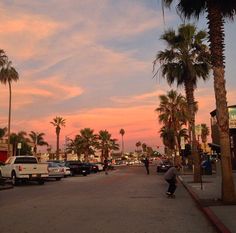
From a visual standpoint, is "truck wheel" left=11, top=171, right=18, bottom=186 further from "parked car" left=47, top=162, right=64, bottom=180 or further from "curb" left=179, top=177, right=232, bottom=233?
"curb" left=179, top=177, right=232, bottom=233

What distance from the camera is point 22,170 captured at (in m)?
28.1

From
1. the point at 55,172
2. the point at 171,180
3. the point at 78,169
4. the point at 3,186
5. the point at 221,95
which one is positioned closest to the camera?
the point at 221,95

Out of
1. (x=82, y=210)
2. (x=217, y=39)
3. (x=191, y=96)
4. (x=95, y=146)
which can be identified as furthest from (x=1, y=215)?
(x=95, y=146)

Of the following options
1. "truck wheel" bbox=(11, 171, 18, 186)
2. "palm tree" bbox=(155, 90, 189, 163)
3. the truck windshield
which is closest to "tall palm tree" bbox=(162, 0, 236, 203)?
"truck wheel" bbox=(11, 171, 18, 186)

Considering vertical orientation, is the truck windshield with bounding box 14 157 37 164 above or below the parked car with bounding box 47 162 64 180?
above

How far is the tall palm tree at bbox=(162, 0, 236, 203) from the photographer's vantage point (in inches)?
555

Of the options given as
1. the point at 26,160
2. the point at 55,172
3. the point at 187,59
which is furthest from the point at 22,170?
the point at 187,59

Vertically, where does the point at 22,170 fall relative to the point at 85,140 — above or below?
below

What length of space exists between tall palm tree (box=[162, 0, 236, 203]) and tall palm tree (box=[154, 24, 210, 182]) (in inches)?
448

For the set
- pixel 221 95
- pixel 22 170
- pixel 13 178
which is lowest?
pixel 13 178

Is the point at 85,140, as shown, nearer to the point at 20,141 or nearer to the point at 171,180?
the point at 20,141

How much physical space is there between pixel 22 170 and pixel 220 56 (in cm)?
1745

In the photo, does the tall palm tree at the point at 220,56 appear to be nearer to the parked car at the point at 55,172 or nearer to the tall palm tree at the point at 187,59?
the tall palm tree at the point at 187,59

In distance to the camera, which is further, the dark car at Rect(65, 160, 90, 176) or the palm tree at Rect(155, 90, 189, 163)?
the palm tree at Rect(155, 90, 189, 163)
